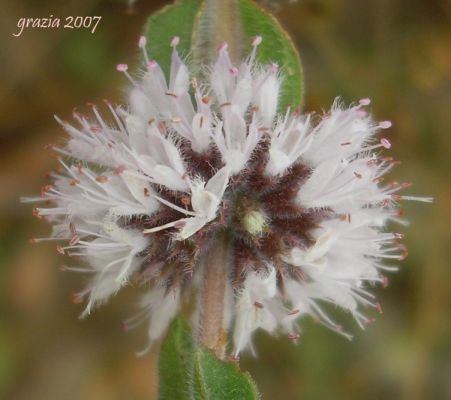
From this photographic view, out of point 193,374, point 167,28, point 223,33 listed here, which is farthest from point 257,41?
point 193,374

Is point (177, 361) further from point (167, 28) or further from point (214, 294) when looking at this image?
point (167, 28)

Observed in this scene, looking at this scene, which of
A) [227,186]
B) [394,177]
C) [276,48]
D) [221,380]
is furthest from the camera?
[394,177]

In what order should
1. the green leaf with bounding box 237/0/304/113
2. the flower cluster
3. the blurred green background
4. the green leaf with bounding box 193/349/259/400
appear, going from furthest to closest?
the blurred green background < the green leaf with bounding box 237/0/304/113 < the flower cluster < the green leaf with bounding box 193/349/259/400

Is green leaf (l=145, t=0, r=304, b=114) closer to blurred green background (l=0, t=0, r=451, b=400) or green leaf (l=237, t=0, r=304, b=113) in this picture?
green leaf (l=237, t=0, r=304, b=113)

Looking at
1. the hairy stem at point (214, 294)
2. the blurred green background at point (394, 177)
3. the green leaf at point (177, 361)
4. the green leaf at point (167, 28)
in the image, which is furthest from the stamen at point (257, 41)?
the blurred green background at point (394, 177)

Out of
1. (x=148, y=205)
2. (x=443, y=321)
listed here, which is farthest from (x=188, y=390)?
(x=443, y=321)

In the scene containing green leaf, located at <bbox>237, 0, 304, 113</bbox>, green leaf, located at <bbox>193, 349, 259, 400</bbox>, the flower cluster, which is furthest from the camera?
green leaf, located at <bbox>237, 0, 304, 113</bbox>

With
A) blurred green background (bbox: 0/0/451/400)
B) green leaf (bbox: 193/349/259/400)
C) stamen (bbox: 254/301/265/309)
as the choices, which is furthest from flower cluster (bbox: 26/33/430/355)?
blurred green background (bbox: 0/0/451/400)
